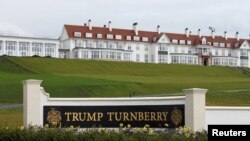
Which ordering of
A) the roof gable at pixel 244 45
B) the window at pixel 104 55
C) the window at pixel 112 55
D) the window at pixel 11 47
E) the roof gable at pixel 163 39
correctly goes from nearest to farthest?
the window at pixel 11 47
the window at pixel 104 55
the window at pixel 112 55
the roof gable at pixel 163 39
the roof gable at pixel 244 45

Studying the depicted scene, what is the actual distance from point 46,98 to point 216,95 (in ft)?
106

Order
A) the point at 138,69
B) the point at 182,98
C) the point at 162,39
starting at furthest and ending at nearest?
Answer: the point at 162,39
the point at 138,69
the point at 182,98

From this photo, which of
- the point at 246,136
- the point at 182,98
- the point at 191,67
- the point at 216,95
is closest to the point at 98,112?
the point at 182,98

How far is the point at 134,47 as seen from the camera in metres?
150

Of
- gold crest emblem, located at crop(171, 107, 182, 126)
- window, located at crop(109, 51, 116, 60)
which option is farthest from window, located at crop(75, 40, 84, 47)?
gold crest emblem, located at crop(171, 107, 182, 126)

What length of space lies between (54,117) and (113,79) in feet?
173

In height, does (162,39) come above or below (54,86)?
above

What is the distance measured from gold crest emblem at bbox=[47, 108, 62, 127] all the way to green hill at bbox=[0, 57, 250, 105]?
26291 millimetres

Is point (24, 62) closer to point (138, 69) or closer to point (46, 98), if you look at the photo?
point (138, 69)

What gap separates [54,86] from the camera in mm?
51500

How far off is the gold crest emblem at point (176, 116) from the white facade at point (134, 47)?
112m

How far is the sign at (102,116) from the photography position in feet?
58.2

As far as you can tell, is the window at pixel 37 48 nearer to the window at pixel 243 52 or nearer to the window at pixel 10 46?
the window at pixel 10 46

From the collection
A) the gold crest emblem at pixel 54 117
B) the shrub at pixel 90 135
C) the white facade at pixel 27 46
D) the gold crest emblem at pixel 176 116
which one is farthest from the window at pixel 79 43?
the shrub at pixel 90 135
